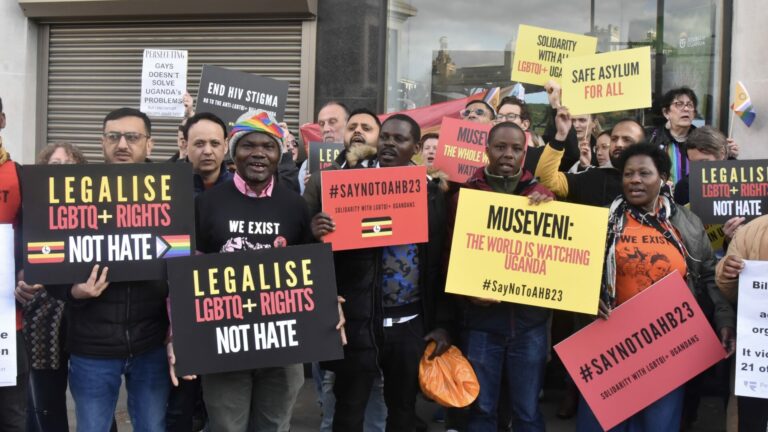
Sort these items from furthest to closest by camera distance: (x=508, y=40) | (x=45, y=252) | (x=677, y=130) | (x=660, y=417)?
(x=508, y=40) → (x=677, y=130) → (x=660, y=417) → (x=45, y=252)

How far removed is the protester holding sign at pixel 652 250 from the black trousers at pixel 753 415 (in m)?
0.29

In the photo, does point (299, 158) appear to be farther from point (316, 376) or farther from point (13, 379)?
point (13, 379)

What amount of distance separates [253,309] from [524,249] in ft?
5.17

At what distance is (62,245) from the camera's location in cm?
346

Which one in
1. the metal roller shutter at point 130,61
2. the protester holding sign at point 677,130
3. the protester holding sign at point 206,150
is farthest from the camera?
the metal roller shutter at point 130,61

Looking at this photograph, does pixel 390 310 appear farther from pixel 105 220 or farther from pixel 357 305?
pixel 105 220

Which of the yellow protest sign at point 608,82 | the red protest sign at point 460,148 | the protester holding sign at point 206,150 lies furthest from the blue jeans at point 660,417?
the protester holding sign at point 206,150

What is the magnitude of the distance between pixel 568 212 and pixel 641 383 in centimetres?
104

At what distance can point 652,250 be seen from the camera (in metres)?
4.02

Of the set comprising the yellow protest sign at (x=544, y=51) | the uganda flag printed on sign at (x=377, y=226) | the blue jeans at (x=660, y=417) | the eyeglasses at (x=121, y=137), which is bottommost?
the blue jeans at (x=660, y=417)

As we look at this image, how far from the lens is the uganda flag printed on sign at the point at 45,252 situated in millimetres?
3432

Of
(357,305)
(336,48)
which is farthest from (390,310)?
(336,48)

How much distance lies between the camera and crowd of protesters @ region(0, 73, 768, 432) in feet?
12.0

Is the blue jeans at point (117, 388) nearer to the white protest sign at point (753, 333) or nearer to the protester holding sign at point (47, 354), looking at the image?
the protester holding sign at point (47, 354)
